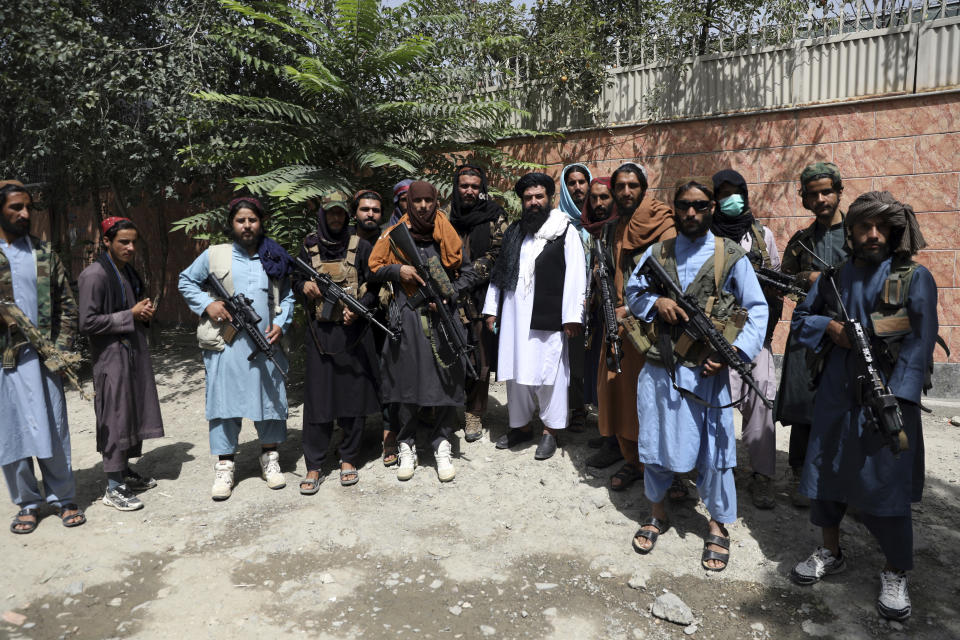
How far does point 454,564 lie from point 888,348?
2294 mm

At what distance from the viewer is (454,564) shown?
317 centimetres

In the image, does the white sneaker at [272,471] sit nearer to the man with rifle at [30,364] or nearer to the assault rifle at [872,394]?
the man with rifle at [30,364]

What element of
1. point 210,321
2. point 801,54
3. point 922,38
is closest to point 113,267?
point 210,321

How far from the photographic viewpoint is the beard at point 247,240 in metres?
3.92

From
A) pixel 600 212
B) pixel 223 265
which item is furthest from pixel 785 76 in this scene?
pixel 223 265

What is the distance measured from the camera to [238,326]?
3.89m

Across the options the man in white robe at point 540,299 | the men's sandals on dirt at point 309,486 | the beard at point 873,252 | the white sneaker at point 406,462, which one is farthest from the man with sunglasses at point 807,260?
the men's sandals on dirt at point 309,486

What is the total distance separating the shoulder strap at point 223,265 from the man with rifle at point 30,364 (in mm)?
885

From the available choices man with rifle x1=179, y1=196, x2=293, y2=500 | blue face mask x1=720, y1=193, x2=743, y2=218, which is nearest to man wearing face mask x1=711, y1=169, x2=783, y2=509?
blue face mask x1=720, y1=193, x2=743, y2=218

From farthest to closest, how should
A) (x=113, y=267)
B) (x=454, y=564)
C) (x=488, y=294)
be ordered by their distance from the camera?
(x=488, y=294)
(x=113, y=267)
(x=454, y=564)

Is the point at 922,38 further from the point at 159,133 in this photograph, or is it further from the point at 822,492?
the point at 159,133

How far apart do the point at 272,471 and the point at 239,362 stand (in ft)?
2.66

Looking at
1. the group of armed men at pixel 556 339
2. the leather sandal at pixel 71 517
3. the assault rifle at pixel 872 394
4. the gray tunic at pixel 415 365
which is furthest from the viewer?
the gray tunic at pixel 415 365

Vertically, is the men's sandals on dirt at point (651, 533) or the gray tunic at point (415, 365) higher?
the gray tunic at point (415, 365)
